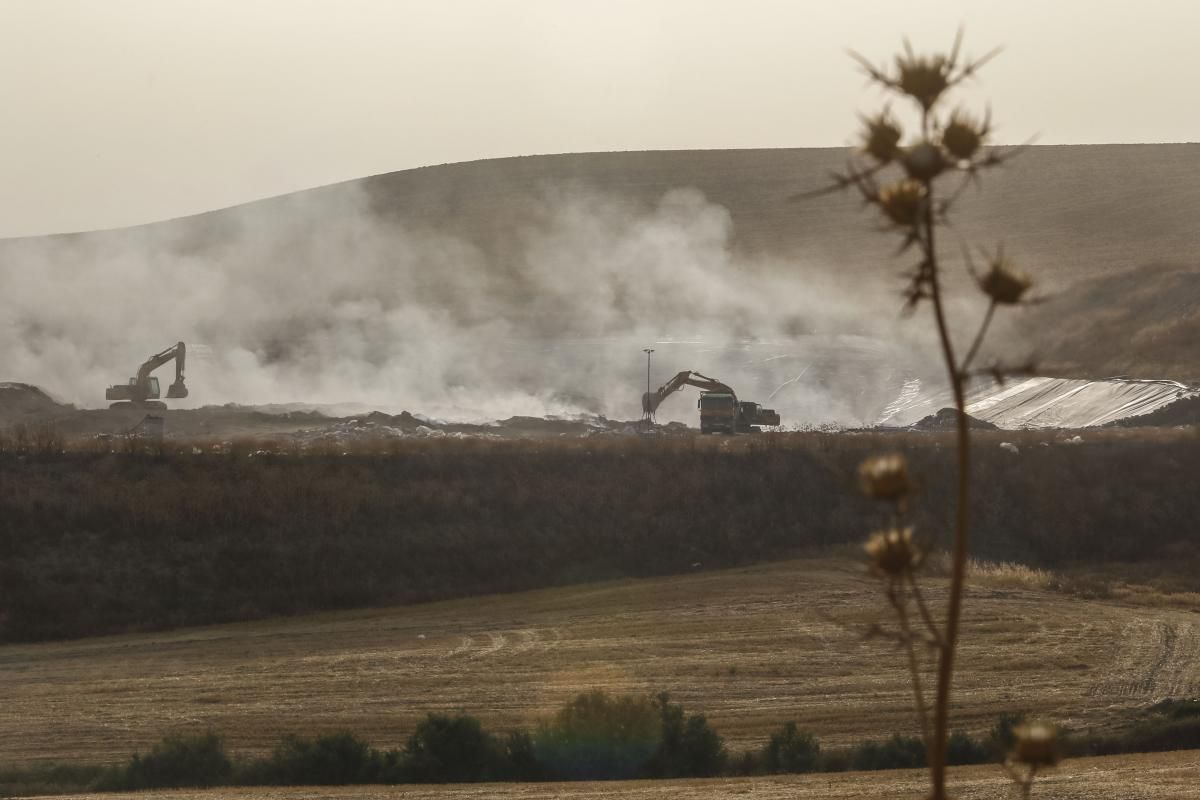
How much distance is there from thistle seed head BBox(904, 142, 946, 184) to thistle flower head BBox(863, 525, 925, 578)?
84cm

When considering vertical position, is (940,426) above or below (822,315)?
below

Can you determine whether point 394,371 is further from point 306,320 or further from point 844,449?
point 844,449

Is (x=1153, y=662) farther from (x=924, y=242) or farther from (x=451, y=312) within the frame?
(x=451, y=312)

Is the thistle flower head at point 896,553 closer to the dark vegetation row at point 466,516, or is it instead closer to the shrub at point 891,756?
the shrub at point 891,756

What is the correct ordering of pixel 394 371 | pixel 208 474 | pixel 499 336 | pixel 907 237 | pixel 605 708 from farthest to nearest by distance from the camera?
pixel 499 336, pixel 394 371, pixel 208 474, pixel 605 708, pixel 907 237

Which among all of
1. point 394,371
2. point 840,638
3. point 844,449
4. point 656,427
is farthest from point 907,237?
point 394,371

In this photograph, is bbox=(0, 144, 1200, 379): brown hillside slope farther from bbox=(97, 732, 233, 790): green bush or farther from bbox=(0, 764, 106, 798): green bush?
bbox=(0, 764, 106, 798): green bush

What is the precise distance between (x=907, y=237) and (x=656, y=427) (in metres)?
56.2

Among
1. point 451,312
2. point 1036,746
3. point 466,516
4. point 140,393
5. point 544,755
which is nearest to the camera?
point 1036,746

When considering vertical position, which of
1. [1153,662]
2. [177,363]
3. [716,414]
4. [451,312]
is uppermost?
[451,312]

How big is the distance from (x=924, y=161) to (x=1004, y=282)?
0.34m

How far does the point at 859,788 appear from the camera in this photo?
17.1 meters

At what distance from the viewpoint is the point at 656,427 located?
2352 inches

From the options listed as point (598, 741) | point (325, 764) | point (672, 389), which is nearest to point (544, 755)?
point (598, 741)
